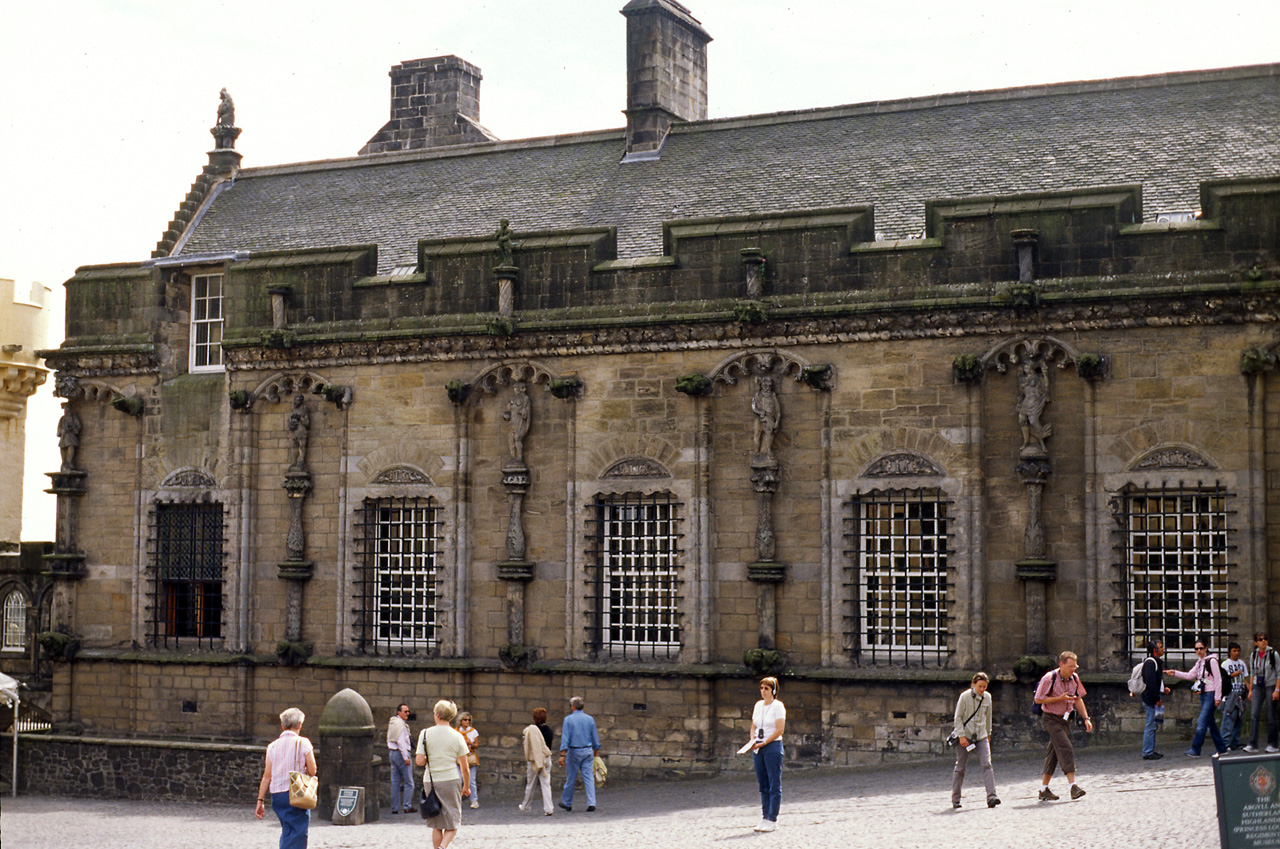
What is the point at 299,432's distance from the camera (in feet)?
86.1

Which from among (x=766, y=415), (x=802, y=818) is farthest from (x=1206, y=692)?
(x=766, y=415)

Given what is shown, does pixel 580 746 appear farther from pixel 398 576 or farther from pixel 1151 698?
pixel 1151 698

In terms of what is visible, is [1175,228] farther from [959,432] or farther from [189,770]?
[189,770]

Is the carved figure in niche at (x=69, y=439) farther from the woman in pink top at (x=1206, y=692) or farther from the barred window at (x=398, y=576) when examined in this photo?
the woman in pink top at (x=1206, y=692)

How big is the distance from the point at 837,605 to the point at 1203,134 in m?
9.05

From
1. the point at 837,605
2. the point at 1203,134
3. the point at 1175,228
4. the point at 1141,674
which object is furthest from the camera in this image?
the point at 1203,134

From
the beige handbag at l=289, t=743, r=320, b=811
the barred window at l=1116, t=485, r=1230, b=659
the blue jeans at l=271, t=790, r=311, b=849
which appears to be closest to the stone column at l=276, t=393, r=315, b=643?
the blue jeans at l=271, t=790, r=311, b=849

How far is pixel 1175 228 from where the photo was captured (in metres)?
21.0

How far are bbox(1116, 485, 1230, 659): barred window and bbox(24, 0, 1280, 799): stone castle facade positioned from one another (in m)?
0.05

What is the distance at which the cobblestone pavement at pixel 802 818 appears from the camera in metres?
15.5

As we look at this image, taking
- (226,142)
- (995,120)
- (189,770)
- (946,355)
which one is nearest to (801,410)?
(946,355)

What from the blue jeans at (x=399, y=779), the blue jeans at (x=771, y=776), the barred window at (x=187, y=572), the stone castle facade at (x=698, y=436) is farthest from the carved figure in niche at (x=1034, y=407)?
the barred window at (x=187, y=572)

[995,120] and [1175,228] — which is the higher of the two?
[995,120]

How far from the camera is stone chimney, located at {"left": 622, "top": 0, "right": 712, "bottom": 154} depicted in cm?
2931
